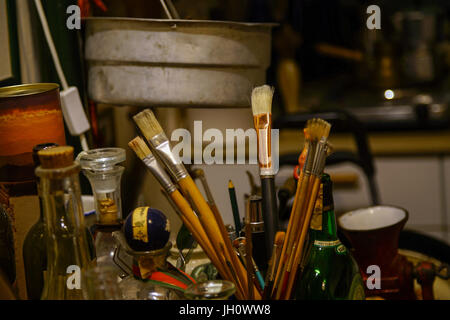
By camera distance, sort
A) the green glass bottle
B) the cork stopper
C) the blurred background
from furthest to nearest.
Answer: the blurred background
the green glass bottle
the cork stopper

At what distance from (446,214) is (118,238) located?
1.93 meters

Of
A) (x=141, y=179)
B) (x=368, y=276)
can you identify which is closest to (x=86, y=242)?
(x=368, y=276)

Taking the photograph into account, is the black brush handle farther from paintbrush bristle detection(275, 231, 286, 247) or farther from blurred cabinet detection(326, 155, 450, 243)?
blurred cabinet detection(326, 155, 450, 243)

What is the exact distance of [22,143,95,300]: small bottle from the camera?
23.1 inches

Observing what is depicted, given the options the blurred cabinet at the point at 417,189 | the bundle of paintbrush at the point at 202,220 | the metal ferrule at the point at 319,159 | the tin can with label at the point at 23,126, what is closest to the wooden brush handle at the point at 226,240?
the bundle of paintbrush at the point at 202,220

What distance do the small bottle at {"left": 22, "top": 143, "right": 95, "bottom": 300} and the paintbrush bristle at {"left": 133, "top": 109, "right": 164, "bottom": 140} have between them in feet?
0.41

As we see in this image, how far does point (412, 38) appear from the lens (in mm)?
2572

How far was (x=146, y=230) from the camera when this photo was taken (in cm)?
50

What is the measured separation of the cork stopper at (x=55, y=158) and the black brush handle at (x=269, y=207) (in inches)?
7.8

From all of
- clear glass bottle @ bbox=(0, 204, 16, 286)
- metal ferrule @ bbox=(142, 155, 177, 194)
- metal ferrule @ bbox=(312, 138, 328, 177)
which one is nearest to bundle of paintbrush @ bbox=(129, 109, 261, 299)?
metal ferrule @ bbox=(142, 155, 177, 194)

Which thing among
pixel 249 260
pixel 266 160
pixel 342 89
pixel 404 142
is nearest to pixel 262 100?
pixel 266 160

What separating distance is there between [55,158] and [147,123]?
0.11m

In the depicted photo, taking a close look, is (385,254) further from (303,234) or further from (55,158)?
(55,158)

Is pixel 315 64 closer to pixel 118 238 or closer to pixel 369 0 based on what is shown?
pixel 369 0
